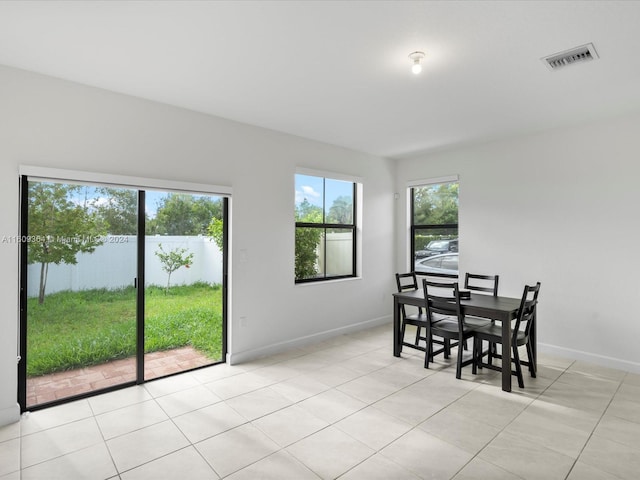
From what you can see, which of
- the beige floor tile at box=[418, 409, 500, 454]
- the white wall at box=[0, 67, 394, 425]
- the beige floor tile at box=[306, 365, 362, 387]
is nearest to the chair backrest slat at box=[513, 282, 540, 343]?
the beige floor tile at box=[418, 409, 500, 454]

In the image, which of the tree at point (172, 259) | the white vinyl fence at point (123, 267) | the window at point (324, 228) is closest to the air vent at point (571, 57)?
the window at point (324, 228)

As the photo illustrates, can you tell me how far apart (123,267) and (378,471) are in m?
2.71

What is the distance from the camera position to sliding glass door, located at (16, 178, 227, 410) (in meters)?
2.85

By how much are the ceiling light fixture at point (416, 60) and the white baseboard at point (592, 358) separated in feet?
12.0

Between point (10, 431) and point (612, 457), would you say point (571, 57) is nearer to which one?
point (612, 457)

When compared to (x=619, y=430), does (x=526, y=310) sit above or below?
above

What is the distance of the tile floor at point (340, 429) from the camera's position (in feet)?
6.96

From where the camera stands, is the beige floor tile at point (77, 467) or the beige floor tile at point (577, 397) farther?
the beige floor tile at point (577, 397)

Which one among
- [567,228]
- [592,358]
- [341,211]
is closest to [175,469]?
[341,211]

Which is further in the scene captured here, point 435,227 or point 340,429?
point 435,227

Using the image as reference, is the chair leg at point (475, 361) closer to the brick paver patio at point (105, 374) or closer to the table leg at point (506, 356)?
the table leg at point (506, 356)

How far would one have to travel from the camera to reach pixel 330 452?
2.28 metres

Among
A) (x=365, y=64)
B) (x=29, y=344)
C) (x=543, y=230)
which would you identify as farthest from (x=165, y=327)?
(x=543, y=230)

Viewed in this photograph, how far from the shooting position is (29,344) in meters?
2.82
